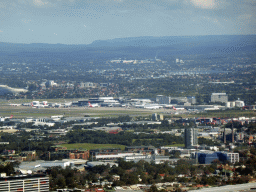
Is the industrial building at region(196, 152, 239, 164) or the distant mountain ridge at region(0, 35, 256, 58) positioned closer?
the industrial building at region(196, 152, 239, 164)

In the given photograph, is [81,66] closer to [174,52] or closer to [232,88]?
[174,52]

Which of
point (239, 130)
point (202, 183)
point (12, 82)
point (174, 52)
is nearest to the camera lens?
point (202, 183)

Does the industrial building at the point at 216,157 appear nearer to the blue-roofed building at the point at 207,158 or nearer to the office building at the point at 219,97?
the blue-roofed building at the point at 207,158

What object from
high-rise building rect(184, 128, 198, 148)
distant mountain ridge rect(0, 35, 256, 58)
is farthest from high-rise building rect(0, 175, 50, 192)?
distant mountain ridge rect(0, 35, 256, 58)

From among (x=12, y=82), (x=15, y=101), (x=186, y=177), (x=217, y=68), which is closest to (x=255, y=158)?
(x=186, y=177)

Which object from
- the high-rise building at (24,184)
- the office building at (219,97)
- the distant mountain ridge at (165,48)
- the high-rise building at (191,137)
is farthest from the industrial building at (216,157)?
the distant mountain ridge at (165,48)

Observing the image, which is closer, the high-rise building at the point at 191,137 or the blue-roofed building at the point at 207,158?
the blue-roofed building at the point at 207,158

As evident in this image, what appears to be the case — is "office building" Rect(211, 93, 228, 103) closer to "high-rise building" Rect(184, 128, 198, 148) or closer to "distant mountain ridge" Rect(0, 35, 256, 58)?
"high-rise building" Rect(184, 128, 198, 148)

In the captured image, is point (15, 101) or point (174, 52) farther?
point (174, 52)

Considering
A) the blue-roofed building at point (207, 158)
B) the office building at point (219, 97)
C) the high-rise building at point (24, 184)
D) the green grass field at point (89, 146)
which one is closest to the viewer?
the high-rise building at point (24, 184)
